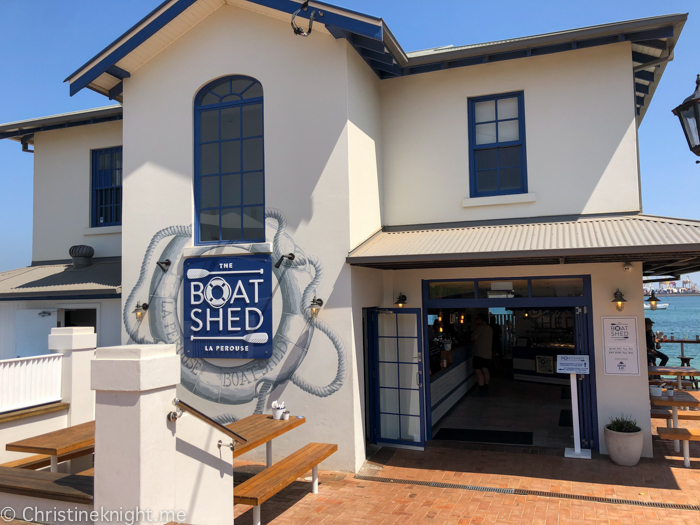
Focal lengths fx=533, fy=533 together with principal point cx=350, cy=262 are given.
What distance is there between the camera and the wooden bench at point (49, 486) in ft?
14.4

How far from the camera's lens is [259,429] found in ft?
22.2

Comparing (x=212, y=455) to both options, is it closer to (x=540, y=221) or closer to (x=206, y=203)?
(x=206, y=203)

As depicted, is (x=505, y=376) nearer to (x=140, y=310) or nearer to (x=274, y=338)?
(x=274, y=338)

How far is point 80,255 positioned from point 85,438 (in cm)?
602

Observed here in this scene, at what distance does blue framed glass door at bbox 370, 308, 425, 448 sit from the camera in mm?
8977

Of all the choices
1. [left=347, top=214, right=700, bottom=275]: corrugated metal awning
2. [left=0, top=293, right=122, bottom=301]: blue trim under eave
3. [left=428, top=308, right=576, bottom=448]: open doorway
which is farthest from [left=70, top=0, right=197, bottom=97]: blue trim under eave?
[left=428, top=308, right=576, bottom=448]: open doorway

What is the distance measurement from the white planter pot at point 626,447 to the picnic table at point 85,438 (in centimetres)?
459

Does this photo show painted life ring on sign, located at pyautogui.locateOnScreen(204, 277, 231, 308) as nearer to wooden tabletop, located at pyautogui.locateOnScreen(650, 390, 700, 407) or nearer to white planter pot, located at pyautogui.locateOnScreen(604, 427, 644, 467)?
white planter pot, located at pyautogui.locateOnScreen(604, 427, 644, 467)

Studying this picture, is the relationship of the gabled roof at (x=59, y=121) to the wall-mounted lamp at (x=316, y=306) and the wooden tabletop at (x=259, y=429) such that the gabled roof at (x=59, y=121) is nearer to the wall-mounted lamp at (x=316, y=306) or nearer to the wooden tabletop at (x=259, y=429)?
the wall-mounted lamp at (x=316, y=306)

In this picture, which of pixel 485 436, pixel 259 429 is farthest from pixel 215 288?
pixel 485 436

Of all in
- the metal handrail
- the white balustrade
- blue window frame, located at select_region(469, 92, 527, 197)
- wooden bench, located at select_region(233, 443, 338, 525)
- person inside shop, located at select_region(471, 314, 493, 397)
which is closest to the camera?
the metal handrail

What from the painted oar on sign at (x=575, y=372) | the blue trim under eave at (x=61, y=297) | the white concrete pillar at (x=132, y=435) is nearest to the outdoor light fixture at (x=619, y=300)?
the painted oar on sign at (x=575, y=372)

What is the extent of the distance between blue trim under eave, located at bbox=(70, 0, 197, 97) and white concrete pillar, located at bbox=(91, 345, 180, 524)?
6.56m

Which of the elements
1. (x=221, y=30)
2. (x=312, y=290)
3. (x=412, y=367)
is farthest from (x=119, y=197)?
(x=412, y=367)
